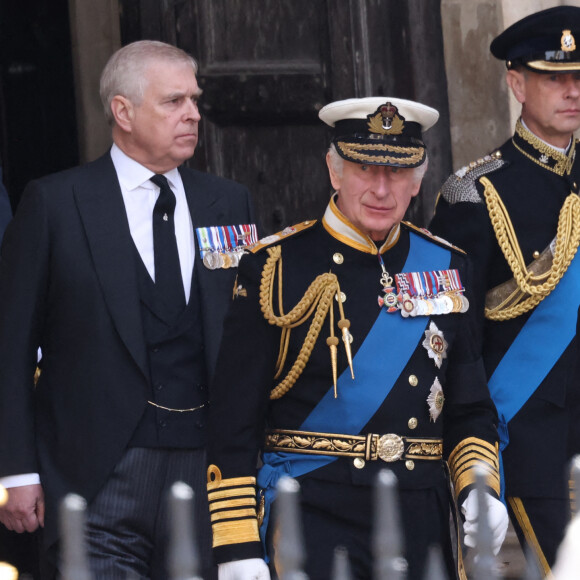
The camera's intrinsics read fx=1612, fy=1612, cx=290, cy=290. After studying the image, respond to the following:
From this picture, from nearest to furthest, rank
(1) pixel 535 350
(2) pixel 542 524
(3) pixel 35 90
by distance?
(2) pixel 542 524
(1) pixel 535 350
(3) pixel 35 90

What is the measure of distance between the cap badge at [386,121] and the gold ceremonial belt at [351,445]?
2.31 ft

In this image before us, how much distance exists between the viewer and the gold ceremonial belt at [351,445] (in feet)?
11.7

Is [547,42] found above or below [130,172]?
above

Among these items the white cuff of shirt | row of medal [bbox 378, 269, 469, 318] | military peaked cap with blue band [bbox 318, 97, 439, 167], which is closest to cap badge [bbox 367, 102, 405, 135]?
military peaked cap with blue band [bbox 318, 97, 439, 167]

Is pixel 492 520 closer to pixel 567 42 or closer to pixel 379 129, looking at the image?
pixel 379 129

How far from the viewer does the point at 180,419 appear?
163 inches

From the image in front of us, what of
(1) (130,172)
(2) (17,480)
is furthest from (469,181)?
(2) (17,480)

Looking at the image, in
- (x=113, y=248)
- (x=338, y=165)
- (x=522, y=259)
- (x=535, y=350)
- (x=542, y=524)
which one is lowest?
(x=542, y=524)

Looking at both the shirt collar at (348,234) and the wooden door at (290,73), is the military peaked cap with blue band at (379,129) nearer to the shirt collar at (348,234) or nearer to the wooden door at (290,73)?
the shirt collar at (348,234)

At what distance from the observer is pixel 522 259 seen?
4.33m

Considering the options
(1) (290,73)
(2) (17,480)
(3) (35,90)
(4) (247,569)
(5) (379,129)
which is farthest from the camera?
(3) (35,90)

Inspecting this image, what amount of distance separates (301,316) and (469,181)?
3.32 ft

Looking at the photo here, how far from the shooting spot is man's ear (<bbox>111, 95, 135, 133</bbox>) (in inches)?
173

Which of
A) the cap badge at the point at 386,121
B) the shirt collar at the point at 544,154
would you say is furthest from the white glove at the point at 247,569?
the shirt collar at the point at 544,154
